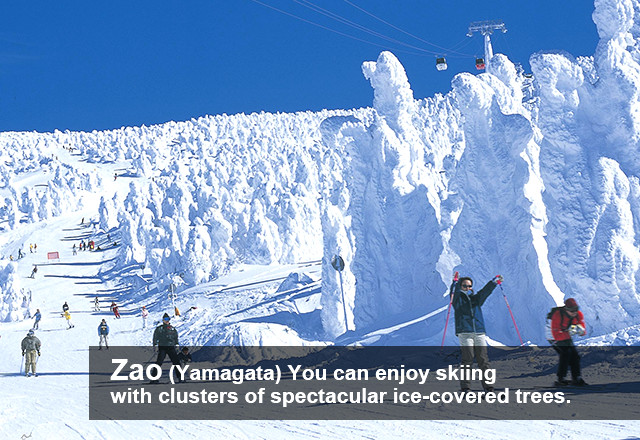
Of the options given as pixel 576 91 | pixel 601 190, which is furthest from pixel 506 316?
pixel 576 91

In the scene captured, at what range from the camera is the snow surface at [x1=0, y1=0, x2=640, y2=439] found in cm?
1518

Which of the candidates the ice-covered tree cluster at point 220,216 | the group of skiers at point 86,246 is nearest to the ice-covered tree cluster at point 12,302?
the ice-covered tree cluster at point 220,216

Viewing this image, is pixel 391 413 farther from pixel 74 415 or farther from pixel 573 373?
pixel 74 415

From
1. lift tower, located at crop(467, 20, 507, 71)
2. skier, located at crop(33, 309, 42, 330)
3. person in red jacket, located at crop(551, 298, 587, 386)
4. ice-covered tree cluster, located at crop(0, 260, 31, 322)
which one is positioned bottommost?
person in red jacket, located at crop(551, 298, 587, 386)

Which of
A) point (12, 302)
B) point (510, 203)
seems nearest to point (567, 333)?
point (510, 203)

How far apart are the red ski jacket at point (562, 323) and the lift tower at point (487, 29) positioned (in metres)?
31.2

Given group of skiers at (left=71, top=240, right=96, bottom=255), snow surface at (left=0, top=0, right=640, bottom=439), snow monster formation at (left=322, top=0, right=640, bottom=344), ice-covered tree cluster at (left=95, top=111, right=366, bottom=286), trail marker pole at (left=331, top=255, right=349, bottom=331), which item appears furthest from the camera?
group of skiers at (left=71, top=240, right=96, bottom=255)

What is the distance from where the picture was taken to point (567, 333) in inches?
353

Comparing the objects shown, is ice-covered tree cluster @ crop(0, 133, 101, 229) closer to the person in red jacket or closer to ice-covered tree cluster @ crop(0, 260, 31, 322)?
ice-covered tree cluster @ crop(0, 260, 31, 322)

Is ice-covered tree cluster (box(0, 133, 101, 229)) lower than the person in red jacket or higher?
higher

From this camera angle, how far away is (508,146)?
22.8 metres

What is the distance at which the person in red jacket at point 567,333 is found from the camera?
8.92m

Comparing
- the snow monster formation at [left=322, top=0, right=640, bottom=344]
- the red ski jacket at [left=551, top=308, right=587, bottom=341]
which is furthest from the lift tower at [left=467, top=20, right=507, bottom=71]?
the red ski jacket at [left=551, top=308, right=587, bottom=341]

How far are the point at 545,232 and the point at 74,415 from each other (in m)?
16.6
